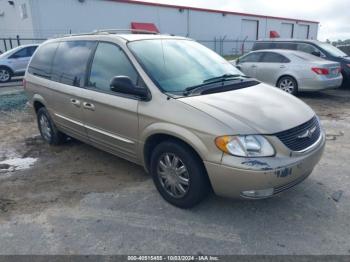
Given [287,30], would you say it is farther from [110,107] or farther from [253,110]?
[253,110]

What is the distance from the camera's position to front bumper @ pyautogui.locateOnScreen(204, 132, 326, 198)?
2803 millimetres

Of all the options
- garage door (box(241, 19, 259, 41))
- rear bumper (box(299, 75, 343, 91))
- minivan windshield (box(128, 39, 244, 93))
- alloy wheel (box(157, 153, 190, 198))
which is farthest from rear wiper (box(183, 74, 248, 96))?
garage door (box(241, 19, 259, 41))

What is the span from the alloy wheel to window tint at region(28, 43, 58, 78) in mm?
2759

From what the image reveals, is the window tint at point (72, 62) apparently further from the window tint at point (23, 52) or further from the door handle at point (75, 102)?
the window tint at point (23, 52)

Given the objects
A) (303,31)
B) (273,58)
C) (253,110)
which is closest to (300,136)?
(253,110)

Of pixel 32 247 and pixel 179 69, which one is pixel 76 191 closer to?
pixel 32 247

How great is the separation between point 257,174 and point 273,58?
8.20 m

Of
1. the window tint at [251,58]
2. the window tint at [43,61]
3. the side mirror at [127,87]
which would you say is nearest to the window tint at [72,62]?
the window tint at [43,61]

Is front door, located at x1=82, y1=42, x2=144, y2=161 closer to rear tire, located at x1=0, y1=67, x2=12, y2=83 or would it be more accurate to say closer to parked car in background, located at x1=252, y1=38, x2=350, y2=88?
parked car in background, located at x1=252, y1=38, x2=350, y2=88

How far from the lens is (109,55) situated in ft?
13.1

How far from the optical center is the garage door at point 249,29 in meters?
36.3

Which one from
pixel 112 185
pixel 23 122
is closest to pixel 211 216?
pixel 112 185

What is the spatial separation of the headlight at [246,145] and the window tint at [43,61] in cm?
343

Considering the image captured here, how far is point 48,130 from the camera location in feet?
18.1
